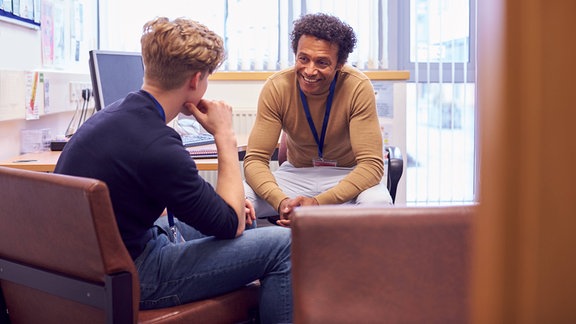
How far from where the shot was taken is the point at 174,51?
1.61 m

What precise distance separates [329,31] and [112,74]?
0.91 m

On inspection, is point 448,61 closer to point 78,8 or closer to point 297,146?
point 297,146

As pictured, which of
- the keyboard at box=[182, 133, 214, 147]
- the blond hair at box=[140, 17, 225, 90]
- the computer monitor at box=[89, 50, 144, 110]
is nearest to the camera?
the blond hair at box=[140, 17, 225, 90]

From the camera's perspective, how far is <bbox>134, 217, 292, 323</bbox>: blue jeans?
1501 millimetres

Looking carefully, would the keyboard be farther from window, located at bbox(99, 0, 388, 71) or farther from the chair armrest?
window, located at bbox(99, 0, 388, 71)

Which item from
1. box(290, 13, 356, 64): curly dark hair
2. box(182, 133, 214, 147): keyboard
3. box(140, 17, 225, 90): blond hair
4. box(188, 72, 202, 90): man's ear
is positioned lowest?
box(182, 133, 214, 147): keyboard

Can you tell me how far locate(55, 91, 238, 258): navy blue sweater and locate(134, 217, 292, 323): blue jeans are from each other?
5 cm

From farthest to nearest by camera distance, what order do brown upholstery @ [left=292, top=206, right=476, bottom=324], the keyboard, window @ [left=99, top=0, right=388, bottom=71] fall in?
window @ [left=99, top=0, right=388, bottom=71] < the keyboard < brown upholstery @ [left=292, top=206, right=476, bottom=324]

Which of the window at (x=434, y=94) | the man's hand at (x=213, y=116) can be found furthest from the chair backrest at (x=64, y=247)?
the window at (x=434, y=94)

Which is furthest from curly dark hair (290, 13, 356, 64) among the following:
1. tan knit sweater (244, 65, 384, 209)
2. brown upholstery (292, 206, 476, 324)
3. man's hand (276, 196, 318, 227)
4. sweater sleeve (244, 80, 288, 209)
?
brown upholstery (292, 206, 476, 324)

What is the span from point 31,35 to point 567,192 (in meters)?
2.95

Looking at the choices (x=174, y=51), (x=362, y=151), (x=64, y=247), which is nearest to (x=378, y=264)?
(x=64, y=247)

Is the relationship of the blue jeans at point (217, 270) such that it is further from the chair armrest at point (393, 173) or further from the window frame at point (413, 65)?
the window frame at point (413, 65)

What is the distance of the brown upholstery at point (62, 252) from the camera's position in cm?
122
